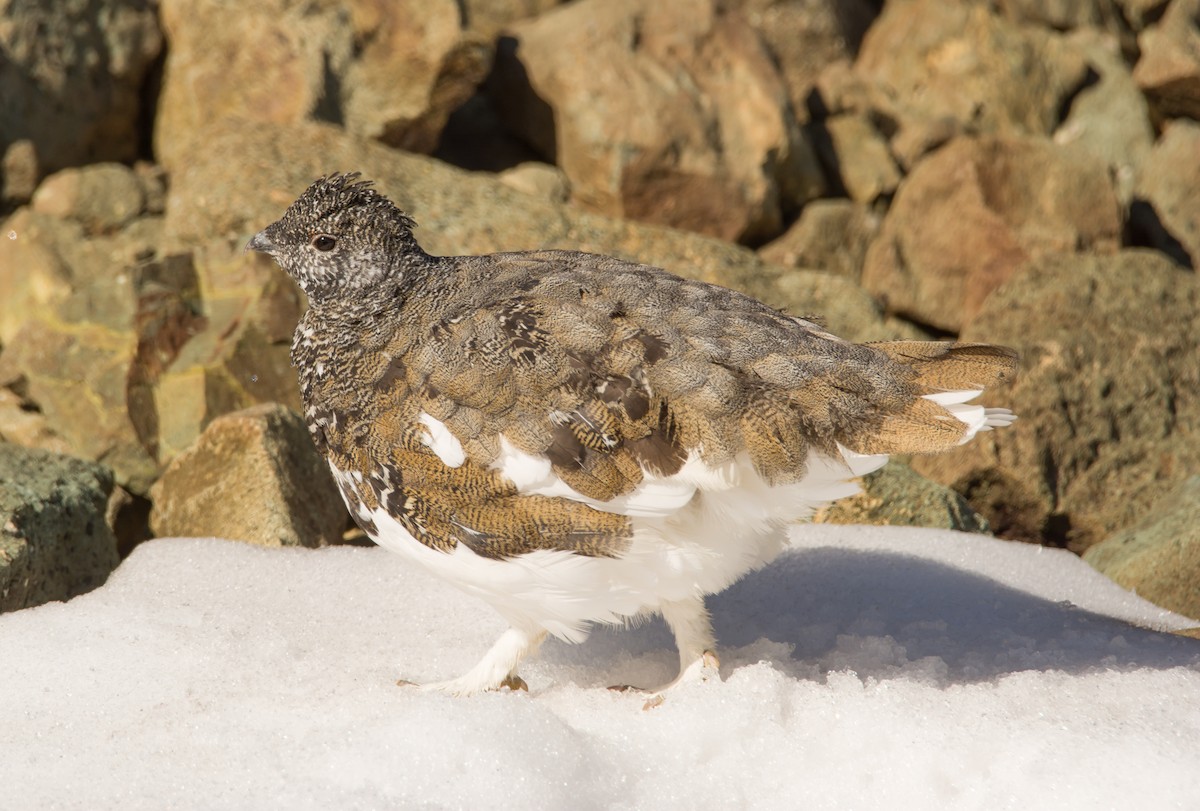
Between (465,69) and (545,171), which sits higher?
(465,69)

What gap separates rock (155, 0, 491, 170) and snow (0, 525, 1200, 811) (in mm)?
3583

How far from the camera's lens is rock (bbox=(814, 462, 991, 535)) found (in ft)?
15.3

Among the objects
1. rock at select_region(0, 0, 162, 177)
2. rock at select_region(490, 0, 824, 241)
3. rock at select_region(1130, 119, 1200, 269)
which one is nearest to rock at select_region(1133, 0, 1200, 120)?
rock at select_region(1130, 119, 1200, 269)

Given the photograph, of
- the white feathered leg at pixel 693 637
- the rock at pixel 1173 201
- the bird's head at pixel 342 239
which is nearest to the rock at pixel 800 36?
the rock at pixel 1173 201

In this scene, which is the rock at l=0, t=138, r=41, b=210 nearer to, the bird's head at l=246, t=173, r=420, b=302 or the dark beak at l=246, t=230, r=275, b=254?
the dark beak at l=246, t=230, r=275, b=254

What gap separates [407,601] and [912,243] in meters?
4.37

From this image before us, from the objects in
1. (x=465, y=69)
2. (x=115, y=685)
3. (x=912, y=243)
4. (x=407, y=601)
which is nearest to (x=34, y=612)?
(x=115, y=685)

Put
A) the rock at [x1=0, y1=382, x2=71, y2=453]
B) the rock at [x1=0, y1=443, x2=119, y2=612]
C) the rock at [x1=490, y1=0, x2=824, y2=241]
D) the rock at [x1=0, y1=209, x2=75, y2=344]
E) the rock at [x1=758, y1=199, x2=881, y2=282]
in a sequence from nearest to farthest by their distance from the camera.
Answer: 1. the rock at [x1=0, y1=443, x2=119, y2=612]
2. the rock at [x1=0, y1=382, x2=71, y2=453]
3. the rock at [x1=0, y1=209, x2=75, y2=344]
4. the rock at [x1=490, y1=0, x2=824, y2=241]
5. the rock at [x1=758, y1=199, x2=881, y2=282]

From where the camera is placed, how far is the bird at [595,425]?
3109mm

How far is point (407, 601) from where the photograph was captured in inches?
161

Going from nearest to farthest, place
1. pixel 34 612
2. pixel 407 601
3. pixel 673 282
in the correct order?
1. pixel 673 282
2. pixel 34 612
3. pixel 407 601

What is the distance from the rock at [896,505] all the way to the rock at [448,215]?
1.88 metres

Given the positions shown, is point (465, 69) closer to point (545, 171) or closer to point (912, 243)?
point (545, 171)

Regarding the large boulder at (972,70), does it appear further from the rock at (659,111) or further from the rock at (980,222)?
the rock at (659,111)
